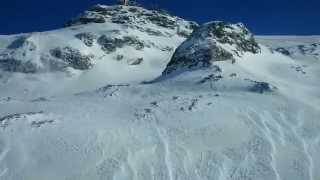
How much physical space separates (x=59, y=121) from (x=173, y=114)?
23.3 ft

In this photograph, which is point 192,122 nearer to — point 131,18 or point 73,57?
point 73,57

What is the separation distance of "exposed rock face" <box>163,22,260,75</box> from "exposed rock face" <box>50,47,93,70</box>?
2245 cm

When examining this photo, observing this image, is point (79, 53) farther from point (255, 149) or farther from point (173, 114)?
point (255, 149)

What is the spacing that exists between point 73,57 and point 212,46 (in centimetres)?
2856

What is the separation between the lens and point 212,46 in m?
53.8

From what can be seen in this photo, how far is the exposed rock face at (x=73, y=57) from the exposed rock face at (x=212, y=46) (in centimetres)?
2245

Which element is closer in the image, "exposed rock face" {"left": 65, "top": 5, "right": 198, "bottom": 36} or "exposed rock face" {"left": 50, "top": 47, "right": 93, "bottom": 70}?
"exposed rock face" {"left": 50, "top": 47, "right": 93, "bottom": 70}

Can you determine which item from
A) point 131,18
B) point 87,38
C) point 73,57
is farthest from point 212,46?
point 131,18

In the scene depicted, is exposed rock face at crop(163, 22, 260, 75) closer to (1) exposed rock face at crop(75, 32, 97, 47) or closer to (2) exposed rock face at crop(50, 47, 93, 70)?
(2) exposed rock face at crop(50, 47, 93, 70)

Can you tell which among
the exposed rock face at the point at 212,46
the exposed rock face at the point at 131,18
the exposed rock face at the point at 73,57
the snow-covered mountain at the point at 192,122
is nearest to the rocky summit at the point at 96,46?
the exposed rock face at the point at 73,57

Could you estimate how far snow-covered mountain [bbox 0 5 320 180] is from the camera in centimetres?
3130

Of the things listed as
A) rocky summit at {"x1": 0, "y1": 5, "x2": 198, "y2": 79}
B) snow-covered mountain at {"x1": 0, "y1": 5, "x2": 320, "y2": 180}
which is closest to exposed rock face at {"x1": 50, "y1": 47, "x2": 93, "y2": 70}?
rocky summit at {"x1": 0, "y1": 5, "x2": 198, "y2": 79}

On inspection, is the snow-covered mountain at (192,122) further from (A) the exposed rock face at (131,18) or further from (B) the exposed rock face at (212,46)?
(A) the exposed rock face at (131,18)

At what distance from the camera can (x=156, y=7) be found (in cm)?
10744
